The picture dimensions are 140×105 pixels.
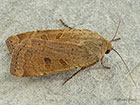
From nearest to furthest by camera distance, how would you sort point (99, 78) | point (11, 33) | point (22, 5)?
point (99, 78) → point (11, 33) → point (22, 5)

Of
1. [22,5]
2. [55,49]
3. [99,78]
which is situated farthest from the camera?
[22,5]

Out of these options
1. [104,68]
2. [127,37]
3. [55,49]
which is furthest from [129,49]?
[55,49]

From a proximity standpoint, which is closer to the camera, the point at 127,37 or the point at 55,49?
the point at 55,49

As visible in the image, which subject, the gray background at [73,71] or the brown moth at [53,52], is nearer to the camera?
the brown moth at [53,52]

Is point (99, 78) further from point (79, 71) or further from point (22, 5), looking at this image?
point (22, 5)

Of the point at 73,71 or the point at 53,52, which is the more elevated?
the point at 53,52
